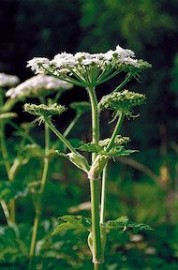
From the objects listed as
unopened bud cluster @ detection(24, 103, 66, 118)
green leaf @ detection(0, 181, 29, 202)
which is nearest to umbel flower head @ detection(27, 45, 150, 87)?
unopened bud cluster @ detection(24, 103, 66, 118)

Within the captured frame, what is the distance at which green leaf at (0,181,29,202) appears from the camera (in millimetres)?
2746

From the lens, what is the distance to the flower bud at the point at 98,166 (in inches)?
74.7

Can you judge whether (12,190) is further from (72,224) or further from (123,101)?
(123,101)

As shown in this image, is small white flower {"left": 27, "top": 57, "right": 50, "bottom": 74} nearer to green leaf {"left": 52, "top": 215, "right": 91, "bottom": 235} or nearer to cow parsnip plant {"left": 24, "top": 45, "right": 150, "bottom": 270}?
cow parsnip plant {"left": 24, "top": 45, "right": 150, "bottom": 270}

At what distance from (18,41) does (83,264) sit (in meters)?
5.57

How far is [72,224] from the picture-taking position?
192 centimetres

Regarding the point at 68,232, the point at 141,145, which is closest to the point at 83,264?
the point at 68,232

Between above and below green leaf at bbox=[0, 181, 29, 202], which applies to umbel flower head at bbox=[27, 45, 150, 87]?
above

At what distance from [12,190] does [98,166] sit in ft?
3.22

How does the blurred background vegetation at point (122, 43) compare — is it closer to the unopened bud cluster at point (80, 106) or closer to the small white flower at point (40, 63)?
the unopened bud cluster at point (80, 106)

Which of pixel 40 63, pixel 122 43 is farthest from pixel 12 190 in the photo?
pixel 122 43

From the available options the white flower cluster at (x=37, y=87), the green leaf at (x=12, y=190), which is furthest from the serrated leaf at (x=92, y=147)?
the white flower cluster at (x=37, y=87)

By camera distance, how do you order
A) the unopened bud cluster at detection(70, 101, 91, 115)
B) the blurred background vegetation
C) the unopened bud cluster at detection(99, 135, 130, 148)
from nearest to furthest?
the unopened bud cluster at detection(99, 135, 130, 148)
the unopened bud cluster at detection(70, 101, 91, 115)
the blurred background vegetation

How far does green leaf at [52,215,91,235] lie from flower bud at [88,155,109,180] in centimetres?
13
